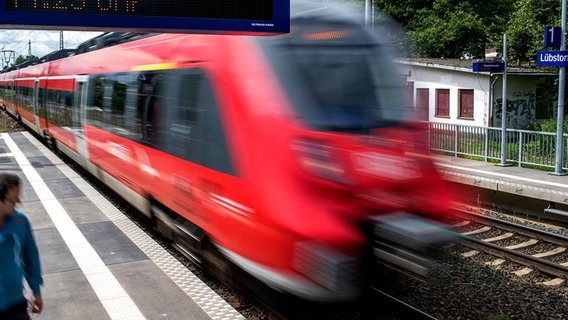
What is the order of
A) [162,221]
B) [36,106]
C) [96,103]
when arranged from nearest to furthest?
[162,221] < [96,103] < [36,106]

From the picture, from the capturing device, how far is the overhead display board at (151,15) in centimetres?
530

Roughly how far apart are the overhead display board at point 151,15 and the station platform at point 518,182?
17.7ft

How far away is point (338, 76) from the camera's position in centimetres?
529

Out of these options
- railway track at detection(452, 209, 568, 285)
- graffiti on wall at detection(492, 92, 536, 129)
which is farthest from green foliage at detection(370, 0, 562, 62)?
railway track at detection(452, 209, 568, 285)

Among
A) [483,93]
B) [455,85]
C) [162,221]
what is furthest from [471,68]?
[162,221]

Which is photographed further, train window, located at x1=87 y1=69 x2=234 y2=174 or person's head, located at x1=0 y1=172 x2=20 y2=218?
train window, located at x1=87 y1=69 x2=234 y2=174

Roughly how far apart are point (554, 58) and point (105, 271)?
1098 centimetres

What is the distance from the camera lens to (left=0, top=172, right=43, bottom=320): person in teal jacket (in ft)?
11.2

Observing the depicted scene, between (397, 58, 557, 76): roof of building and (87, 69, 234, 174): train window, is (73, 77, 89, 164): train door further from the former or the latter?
(397, 58, 557, 76): roof of building

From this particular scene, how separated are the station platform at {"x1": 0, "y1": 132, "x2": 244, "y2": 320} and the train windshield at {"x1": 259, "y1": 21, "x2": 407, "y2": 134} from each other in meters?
1.91

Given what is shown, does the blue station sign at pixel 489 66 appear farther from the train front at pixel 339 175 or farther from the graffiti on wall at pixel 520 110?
the train front at pixel 339 175

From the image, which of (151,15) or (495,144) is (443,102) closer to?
(495,144)

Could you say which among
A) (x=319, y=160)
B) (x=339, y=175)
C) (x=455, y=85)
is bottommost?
(x=339, y=175)

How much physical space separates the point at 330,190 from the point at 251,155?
78cm
